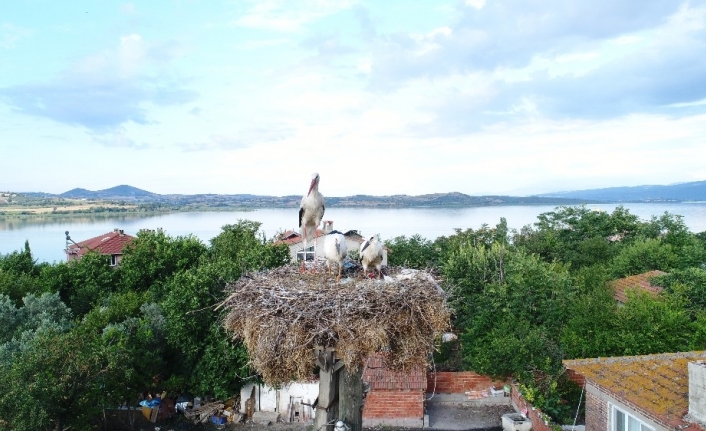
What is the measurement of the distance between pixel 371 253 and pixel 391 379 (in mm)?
10382

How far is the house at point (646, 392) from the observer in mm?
Answer: 8453

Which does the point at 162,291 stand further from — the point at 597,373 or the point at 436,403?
Answer: the point at 597,373

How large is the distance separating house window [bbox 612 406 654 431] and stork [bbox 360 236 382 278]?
5.79 metres

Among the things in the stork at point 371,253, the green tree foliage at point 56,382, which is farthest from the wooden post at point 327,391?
the green tree foliage at point 56,382

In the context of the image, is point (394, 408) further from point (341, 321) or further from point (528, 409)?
point (341, 321)

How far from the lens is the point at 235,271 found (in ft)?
62.3

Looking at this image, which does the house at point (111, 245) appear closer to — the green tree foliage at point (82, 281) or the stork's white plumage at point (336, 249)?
the green tree foliage at point (82, 281)

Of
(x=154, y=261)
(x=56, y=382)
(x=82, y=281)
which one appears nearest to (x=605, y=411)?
(x=56, y=382)

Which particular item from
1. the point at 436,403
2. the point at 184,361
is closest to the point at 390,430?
the point at 436,403

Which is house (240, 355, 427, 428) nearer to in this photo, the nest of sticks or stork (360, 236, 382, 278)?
stork (360, 236, 382, 278)

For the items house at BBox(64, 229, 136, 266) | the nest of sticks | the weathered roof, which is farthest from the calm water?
the nest of sticks

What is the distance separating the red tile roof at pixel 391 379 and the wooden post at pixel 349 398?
378 inches

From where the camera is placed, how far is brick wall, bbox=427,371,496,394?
65.1ft

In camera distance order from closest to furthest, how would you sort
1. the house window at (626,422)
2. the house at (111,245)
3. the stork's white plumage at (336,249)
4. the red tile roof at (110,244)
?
the stork's white plumage at (336,249) < the house window at (626,422) < the house at (111,245) < the red tile roof at (110,244)
